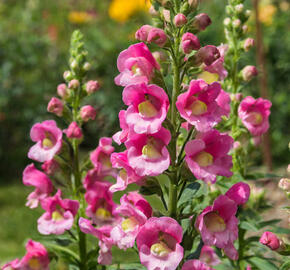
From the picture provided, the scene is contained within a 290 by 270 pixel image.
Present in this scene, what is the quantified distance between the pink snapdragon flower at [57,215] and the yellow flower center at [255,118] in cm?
63

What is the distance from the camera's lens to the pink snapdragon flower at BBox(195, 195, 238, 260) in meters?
1.31

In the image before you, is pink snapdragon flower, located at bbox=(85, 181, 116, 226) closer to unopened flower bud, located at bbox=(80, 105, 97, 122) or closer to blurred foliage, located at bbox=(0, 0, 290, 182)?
unopened flower bud, located at bbox=(80, 105, 97, 122)

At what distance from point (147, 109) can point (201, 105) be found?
13 centimetres

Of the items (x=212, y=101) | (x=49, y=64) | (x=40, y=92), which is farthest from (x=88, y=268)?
(x=49, y=64)

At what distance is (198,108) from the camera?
129 centimetres

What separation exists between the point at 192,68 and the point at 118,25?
254 inches

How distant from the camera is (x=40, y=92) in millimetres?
5711

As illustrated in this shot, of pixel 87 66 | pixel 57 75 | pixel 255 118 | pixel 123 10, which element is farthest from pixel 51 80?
pixel 255 118

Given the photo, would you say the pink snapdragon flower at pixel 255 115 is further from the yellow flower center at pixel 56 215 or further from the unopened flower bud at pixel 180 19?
the yellow flower center at pixel 56 215

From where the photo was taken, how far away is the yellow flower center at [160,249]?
4.20 ft

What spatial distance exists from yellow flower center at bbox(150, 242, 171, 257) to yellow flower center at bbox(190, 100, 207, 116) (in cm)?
32

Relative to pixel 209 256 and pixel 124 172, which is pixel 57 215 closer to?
pixel 124 172

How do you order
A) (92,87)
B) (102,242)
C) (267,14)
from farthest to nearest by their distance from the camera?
(267,14) → (92,87) → (102,242)

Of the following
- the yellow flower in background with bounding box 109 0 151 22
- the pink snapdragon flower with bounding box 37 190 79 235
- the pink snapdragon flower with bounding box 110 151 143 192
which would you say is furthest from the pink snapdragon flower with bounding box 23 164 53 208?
the yellow flower in background with bounding box 109 0 151 22
